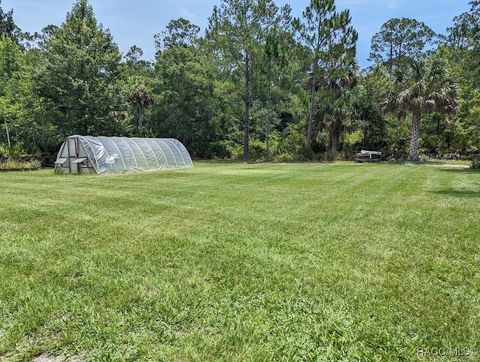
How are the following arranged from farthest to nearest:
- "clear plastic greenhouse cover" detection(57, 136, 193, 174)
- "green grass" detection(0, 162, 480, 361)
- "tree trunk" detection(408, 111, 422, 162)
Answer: "tree trunk" detection(408, 111, 422, 162) < "clear plastic greenhouse cover" detection(57, 136, 193, 174) < "green grass" detection(0, 162, 480, 361)

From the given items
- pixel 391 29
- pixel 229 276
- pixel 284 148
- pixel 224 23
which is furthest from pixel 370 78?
pixel 229 276

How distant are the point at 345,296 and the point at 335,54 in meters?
28.0

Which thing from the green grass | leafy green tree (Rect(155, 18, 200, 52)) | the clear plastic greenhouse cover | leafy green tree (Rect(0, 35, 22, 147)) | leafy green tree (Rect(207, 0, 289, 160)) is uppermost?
leafy green tree (Rect(155, 18, 200, 52))

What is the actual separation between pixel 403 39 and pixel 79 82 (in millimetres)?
37625

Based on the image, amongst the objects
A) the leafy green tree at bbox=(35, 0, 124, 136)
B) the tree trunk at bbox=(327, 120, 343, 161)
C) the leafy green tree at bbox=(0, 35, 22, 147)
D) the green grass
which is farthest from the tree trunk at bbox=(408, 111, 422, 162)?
the leafy green tree at bbox=(0, 35, 22, 147)

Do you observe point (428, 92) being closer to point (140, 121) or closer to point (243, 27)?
A: point (243, 27)

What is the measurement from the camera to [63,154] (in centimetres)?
1800

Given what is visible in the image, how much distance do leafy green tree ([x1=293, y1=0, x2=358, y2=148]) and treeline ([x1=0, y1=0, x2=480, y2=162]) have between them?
0.08m

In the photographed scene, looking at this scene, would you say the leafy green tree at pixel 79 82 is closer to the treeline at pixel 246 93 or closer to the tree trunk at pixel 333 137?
the treeline at pixel 246 93

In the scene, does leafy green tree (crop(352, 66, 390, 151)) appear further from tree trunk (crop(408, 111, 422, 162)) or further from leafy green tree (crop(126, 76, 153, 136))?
leafy green tree (crop(126, 76, 153, 136))

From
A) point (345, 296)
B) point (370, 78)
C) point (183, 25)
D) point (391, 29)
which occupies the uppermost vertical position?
point (183, 25)

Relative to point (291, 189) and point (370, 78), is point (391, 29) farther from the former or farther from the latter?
point (291, 189)

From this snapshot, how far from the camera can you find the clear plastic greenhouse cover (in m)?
17.0

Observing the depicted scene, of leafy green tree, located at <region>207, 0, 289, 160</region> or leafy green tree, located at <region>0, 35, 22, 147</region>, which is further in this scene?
leafy green tree, located at <region>207, 0, 289, 160</region>
